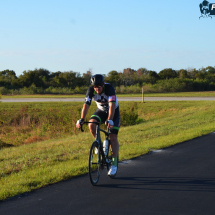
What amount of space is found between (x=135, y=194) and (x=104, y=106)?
1.83 m

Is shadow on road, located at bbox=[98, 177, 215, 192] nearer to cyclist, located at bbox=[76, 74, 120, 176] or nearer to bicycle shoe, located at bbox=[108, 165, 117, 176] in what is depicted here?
bicycle shoe, located at bbox=[108, 165, 117, 176]

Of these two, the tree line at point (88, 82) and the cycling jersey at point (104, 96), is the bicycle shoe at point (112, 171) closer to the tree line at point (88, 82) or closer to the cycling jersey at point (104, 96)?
the cycling jersey at point (104, 96)

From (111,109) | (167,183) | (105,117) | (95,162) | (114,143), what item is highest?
(111,109)

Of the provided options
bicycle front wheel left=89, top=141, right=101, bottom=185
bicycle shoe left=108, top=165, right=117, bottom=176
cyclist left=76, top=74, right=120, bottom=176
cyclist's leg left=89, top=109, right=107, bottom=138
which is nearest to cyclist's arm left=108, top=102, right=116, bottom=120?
cyclist left=76, top=74, right=120, bottom=176

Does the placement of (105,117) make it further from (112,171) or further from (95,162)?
(112,171)

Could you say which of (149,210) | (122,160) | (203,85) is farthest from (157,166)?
(203,85)

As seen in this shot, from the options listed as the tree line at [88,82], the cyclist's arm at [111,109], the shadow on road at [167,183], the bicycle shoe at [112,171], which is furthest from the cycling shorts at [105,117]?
the tree line at [88,82]

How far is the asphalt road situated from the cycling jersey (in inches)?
57.2

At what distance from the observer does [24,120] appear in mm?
20266

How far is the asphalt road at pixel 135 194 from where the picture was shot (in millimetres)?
4461

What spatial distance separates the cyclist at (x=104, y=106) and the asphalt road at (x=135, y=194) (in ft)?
2.23

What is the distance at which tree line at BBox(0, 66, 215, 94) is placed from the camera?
54.8 m

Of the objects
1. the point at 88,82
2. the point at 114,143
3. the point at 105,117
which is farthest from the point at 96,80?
the point at 88,82

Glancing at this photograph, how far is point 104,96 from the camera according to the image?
19.6 feet
